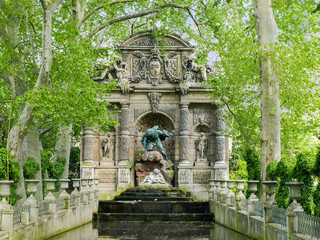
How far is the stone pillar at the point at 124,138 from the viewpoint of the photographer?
2295cm

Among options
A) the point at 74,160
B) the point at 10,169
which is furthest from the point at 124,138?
the point at 74,160

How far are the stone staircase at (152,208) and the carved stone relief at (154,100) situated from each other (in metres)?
4.82

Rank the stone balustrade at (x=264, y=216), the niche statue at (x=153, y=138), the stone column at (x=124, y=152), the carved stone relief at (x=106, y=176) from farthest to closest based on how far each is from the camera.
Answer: the carved stone relief at (x=106, y=176) < the stone column at (x=124, y=152) < the niche statue at (x=153, y=138) < the stone balustrade at (x=264, y=216)

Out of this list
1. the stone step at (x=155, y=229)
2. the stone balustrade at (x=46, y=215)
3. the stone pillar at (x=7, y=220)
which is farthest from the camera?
the stone step at (x=155, y=229)

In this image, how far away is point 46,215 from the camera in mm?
12398

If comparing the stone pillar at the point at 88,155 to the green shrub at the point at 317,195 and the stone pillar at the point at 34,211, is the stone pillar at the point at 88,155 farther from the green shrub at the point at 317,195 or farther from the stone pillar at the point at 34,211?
the green shrub at the point at 317,195

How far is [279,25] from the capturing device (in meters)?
19.8

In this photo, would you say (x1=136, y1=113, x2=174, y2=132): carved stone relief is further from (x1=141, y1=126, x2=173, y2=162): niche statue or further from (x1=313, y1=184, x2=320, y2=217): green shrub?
(x1=313, y1=184, x2=320, y2=217): green shrub

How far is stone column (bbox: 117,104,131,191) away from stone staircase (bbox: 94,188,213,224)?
2.67 meters

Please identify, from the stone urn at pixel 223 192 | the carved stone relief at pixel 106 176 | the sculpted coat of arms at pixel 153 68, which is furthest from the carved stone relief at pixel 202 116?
the stone urn at pixel 223 192

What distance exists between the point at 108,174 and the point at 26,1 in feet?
31.6

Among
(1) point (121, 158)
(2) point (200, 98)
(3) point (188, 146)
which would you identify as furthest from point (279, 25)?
(1) point (121, 158)

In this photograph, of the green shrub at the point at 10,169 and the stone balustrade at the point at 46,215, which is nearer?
the stone balustrade at the point at 46,215

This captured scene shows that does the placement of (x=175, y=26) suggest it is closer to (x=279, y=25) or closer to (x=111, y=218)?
(x=279, y=25)
